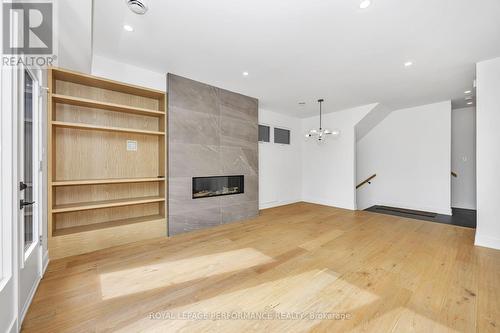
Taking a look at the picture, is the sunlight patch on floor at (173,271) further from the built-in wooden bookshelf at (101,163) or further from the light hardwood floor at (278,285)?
the built-in wooden bookshelf at (101,163)

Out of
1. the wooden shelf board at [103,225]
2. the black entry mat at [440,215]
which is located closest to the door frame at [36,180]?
the wooden shelf board at [103,225]

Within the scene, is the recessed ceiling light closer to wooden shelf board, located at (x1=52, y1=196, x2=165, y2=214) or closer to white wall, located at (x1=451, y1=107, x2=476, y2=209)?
wooden shelf board, located at (x1=52, y1=196, x2=165, y2=214)

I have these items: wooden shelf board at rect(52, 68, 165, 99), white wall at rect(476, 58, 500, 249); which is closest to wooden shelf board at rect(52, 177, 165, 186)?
wooden shelf board at rect(52, 68, 165, 99)

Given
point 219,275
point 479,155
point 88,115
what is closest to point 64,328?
point 219,275

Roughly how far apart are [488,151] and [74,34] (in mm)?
5747

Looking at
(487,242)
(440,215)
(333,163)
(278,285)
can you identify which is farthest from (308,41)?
(440,215)

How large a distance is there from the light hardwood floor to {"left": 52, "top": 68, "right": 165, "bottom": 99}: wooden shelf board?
251 centimetres

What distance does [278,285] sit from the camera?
220cm

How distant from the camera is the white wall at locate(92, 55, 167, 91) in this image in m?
3.12

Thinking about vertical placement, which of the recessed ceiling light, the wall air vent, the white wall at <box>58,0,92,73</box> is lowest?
the white wall at <box>58,0,92,73</box>

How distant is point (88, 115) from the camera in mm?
3211

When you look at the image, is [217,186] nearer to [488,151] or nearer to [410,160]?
[488,151]

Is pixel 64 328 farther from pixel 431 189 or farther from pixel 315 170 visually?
pixel 431 189

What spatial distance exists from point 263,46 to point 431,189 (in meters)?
5.83
